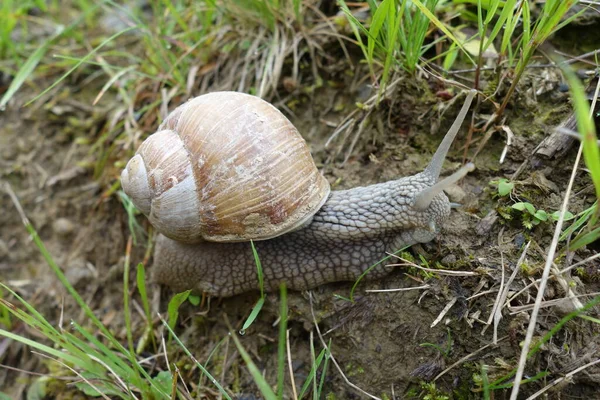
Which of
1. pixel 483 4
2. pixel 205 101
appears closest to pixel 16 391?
pixel 205 101

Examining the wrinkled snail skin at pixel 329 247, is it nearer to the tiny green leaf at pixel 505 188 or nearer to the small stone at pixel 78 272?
the tiny green leaf at pixel 505 188

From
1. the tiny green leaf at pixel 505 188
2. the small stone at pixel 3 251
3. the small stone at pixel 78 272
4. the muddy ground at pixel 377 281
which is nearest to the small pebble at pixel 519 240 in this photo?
the muddy ground at pixel 377 281

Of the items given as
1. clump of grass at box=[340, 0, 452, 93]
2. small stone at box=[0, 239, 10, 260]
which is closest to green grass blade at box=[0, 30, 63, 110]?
small stone at box=[0, 239, 10, 260]

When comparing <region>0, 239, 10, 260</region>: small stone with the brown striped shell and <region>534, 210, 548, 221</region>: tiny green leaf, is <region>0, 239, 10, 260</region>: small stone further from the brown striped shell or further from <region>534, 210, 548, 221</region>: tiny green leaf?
<region>534, 210, 548, 221</region>: tiny green leaf

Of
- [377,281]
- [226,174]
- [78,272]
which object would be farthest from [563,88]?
[78,272]

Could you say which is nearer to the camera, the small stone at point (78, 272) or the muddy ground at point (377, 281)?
the muddy ground at point (377, 281)

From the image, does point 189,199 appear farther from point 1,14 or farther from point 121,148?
point 1,14

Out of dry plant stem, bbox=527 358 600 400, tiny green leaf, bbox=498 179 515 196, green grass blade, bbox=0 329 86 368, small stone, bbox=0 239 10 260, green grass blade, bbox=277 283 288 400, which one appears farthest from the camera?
small stone, bbox=0 239 10 260

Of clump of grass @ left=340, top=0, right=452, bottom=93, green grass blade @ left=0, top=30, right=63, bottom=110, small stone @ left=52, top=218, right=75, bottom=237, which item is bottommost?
small stone @ left=52, top=218, right=75, bottom=237
